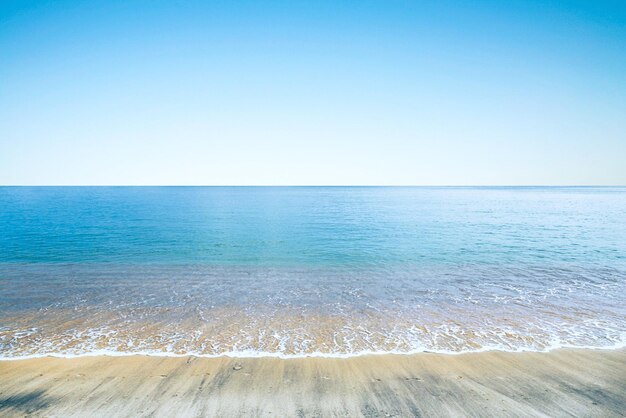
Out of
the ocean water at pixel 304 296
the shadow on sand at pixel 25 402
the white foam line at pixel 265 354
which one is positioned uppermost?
the shadow on sand at pixel 25 402

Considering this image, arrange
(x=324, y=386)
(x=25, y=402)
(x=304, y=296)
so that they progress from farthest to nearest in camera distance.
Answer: (x=304, y=296), (x=324, y=386), (x=25, y=402)

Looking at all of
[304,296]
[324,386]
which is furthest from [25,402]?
[304,296]

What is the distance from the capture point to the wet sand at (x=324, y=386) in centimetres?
752

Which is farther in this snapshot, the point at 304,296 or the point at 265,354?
the point at 304,296

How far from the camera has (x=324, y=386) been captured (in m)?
8.56

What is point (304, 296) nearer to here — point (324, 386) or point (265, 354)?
point (265, 354)

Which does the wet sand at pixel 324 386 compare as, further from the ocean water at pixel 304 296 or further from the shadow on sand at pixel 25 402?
the ocean water at pixel 304 296

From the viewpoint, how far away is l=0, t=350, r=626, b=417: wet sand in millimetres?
7523

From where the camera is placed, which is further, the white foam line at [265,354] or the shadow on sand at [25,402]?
the white foam line at [265,354]

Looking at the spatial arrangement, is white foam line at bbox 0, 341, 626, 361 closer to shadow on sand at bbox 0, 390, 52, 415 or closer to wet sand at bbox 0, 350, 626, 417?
wet sand at bbox 0, 350, 626, 417

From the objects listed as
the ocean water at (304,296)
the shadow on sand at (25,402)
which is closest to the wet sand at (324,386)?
the shadow on sand at (25,402)

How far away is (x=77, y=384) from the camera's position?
28.1ft

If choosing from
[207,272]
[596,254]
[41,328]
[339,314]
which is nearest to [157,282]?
[207,272]

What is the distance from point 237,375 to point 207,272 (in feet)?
42.7
